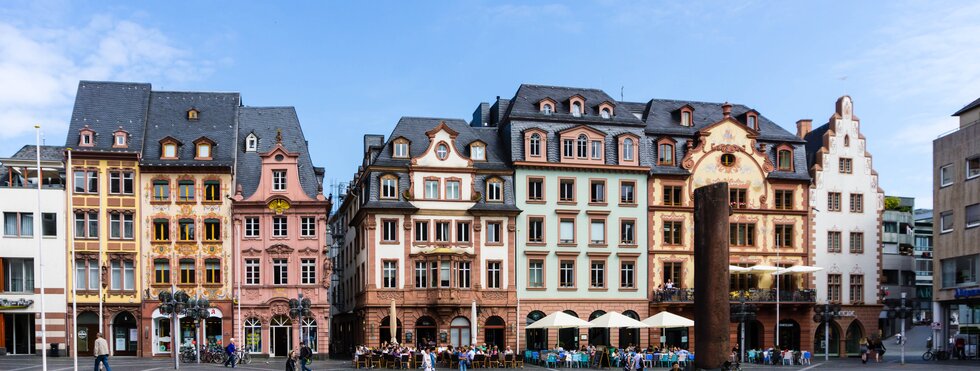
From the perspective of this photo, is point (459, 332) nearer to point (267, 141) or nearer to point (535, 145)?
point (535, 145)

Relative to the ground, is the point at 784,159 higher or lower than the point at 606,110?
lower

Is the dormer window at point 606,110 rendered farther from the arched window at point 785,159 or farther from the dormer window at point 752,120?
the arched window at point 785,159

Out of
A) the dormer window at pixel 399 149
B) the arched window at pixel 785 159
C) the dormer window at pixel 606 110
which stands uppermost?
the dormer window at pixel 606 110

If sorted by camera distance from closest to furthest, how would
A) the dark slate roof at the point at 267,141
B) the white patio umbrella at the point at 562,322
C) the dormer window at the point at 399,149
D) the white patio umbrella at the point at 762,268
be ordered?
the white patio umbrella at the point at 562,322 < the dormer window at the point at 399,149 < the dark slate roof at the point at 267,141 < the white patio umbrella at the point at 762,268

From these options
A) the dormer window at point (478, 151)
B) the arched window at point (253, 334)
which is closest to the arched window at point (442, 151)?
the dormer window at point (478, 151)

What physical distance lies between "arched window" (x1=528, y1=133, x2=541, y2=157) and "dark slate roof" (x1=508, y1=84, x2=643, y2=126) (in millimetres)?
1255

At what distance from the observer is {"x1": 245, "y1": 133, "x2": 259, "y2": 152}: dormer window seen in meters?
69.7

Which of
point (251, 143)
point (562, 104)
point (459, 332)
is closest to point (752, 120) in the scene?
point (562, 104)

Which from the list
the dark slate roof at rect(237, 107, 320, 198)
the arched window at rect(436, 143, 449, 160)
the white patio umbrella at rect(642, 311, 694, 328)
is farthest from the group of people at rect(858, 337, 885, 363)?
the dark slate roof at rect(237, 107, 320, 198)

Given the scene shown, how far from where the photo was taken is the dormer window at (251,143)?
229 feet

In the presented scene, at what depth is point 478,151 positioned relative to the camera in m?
68.5

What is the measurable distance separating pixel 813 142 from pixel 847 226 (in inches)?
294

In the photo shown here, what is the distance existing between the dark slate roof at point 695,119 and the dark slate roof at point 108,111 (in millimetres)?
32558

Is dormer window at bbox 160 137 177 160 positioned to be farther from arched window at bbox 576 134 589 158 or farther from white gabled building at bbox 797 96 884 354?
white gabled building at bbox 797 96 884 354
